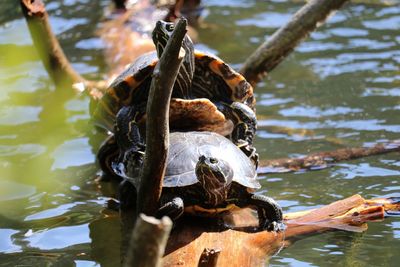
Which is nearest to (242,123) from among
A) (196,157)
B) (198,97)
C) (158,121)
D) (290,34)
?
(198,97)

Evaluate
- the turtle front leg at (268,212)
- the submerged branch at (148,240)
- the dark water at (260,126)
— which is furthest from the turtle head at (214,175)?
the submerged branch at (148,240)

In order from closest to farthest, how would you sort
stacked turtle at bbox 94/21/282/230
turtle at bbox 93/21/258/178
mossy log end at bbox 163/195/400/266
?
mossy log end at bbox 163/195/400/266, stacked turtle at bbox 94/21/282/230, turtle at bbox 93/21/258/178

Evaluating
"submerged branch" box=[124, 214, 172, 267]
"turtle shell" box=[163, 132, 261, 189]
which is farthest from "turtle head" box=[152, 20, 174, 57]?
"submerged branch" box=[124, 214, 172, 267]

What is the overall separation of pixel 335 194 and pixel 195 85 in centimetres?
108

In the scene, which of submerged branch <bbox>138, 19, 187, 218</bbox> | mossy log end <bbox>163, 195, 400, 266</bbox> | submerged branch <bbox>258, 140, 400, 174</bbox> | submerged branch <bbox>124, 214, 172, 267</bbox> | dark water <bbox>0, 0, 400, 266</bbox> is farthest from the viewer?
submerged branch <bbox>258, 140, 400, 174</bbox>

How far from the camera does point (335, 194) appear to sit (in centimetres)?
418

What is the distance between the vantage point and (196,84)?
4.18m

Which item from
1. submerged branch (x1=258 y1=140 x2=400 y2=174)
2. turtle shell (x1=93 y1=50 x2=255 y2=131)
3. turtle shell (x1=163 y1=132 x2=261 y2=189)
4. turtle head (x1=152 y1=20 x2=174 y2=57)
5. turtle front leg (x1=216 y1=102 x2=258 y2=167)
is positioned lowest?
submerged branch (x1=258 y1=140 x2=400 y2=174)

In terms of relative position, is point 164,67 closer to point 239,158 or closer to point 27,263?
point 239,158

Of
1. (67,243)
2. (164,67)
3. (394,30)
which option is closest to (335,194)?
(67,243)

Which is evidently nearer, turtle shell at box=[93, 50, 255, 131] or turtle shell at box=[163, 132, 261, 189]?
turtle shell at box=[163, 132, 261, 189]

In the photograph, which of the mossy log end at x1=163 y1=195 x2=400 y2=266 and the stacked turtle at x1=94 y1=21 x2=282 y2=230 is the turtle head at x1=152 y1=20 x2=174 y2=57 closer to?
the stacked turtle at x1=94 y1=21 x2=282 y2=230

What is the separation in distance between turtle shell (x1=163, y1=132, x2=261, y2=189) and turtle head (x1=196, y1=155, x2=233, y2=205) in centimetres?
11

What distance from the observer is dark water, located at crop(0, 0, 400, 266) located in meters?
3.51
